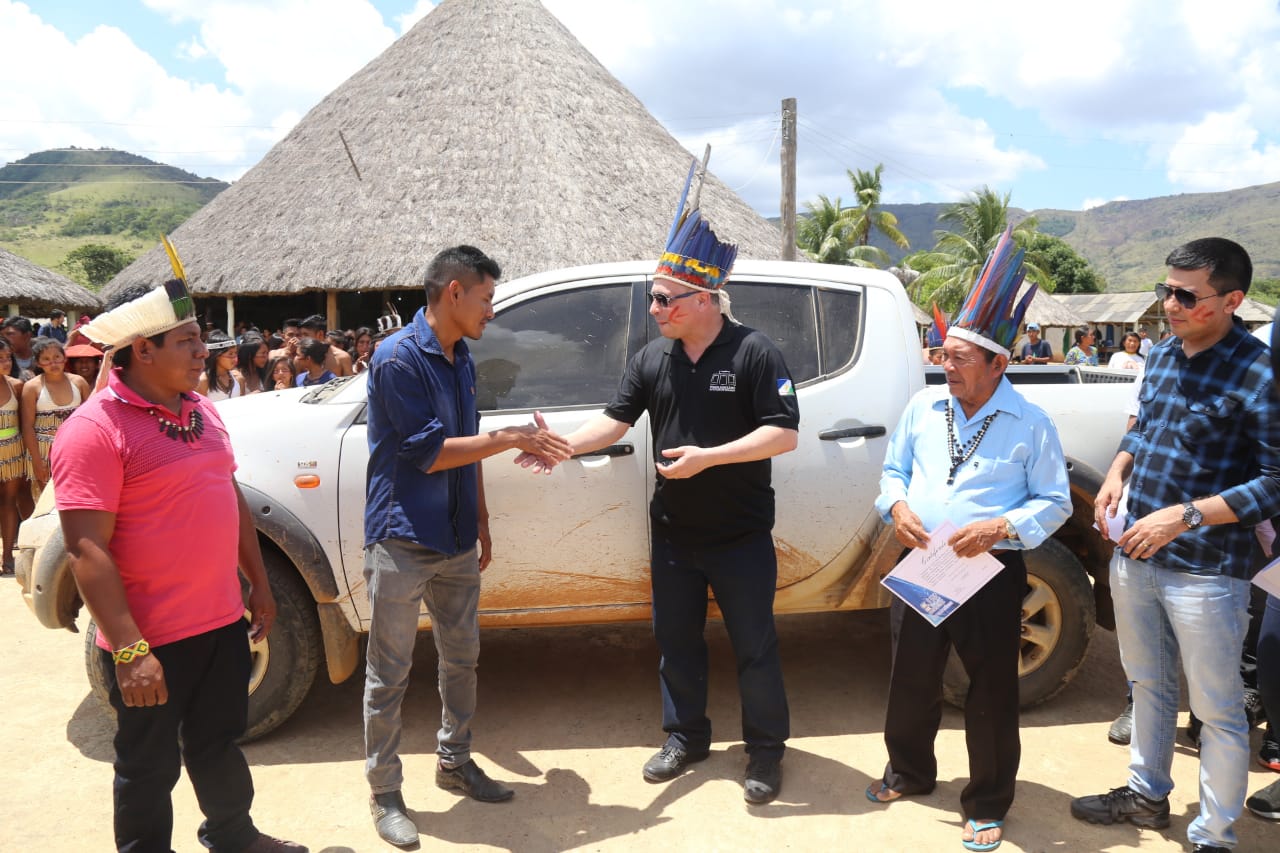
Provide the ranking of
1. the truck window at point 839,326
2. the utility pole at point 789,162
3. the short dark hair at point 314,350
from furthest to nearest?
1. the utility pole at point 789,162
2. the short dark hair at point 314,350
3. the truck window at point 839,326

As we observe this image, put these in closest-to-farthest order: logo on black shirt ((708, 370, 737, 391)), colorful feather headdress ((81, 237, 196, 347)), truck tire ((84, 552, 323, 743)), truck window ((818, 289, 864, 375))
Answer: colorful feather headdress ((81, 237, 196, 347)), logo on black shirt ((708, 370, 737, 391)), truck tire ((84, 552, 323, 743)), truck window ((818, 289, 864, 375))

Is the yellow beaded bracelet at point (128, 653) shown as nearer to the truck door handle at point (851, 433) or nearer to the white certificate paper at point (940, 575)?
the white certificate paper at point (940, 575)

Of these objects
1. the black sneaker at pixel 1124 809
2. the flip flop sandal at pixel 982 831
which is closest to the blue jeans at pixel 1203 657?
the black sneaker at pixel 1124 809

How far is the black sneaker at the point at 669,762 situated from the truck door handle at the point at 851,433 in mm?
1409

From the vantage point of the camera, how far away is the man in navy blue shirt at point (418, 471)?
2926 mm

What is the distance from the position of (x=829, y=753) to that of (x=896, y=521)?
4.14ft

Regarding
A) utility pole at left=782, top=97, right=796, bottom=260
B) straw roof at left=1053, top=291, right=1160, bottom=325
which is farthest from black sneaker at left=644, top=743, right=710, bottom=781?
straw roof at left=1053, top=291, right=1160, bottom=325

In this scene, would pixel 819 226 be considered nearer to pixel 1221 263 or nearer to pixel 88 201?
pixel 1221 263

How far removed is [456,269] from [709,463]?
43.3 inches

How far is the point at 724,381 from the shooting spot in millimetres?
3279

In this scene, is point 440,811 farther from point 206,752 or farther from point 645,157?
point 645,157

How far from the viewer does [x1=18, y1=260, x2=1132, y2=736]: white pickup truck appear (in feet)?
11.9

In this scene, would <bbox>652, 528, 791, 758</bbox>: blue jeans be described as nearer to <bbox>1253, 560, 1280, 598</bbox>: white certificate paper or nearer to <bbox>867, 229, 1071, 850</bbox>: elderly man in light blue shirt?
<bbox>867, 229, 1071, 850</bbox>: elderly man in light blue shirt

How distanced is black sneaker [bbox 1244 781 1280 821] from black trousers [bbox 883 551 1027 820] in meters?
0.96
